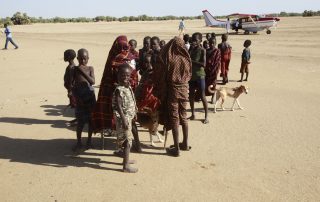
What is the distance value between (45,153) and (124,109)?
1.92 metres

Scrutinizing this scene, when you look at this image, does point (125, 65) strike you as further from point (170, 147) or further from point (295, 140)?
point (295, 140)

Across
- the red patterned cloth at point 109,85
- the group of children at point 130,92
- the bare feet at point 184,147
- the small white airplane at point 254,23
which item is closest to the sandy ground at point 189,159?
the bare feet at point 184,147

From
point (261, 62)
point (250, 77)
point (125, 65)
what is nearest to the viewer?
point (125, 65)

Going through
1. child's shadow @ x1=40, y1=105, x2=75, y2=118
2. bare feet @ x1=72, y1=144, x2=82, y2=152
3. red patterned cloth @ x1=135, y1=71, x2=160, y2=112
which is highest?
red patterned cloth @ x1=135, y1=71, x2=160, y2=112

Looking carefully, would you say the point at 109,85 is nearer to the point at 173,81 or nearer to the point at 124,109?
the point at 124,109

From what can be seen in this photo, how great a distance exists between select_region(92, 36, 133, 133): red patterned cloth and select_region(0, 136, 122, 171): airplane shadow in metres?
0.58

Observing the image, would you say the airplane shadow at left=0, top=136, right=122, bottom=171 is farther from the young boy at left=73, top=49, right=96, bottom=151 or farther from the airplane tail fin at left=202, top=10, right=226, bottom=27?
the airplane tail fin at left=202, top=10, right=226, bottom=27

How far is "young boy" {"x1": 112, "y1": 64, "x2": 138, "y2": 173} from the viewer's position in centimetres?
528

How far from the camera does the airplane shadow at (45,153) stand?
5.89 m

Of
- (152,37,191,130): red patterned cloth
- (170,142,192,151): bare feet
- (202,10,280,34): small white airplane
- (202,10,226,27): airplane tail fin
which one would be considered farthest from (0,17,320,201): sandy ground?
→ (202,10,226,27): airplane tail fin

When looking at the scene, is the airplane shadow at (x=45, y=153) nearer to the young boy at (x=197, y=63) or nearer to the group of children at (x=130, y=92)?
the group of children at (x=130, y=92)

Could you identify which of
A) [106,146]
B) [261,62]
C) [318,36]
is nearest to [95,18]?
[318,36]

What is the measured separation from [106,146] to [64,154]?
76cm

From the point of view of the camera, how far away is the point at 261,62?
1756 cm
